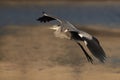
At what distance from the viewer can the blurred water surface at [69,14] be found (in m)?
11.2

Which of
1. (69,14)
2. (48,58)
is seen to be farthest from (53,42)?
(69,14)

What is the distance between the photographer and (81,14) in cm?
1202

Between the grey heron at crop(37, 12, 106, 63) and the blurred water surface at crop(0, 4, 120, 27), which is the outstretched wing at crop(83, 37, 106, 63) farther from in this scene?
the blurred water surface at crop(0, 4, 120, 27)

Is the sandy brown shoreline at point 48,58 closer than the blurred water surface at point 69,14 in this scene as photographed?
Yes

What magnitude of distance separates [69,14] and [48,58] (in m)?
3.44

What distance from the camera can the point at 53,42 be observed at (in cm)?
952

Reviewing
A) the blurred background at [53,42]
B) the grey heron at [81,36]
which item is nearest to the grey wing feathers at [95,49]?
the grey heron at [81,36]

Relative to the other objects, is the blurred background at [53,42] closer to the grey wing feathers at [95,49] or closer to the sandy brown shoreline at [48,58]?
the sandy brown shoreline at [48,58]

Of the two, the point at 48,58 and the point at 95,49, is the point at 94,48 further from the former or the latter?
the point at 48,58

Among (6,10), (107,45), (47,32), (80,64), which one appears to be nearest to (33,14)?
(6,10)

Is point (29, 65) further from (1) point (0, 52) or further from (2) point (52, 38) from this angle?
(2) point (52, 38)

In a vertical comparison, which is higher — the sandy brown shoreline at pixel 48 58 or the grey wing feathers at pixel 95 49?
the grey wing feathers at pixel 95 49

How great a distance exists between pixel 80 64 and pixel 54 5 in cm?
432

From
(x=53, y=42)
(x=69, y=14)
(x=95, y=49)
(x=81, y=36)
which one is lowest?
(x=69, y=14)
